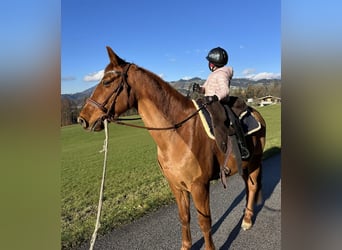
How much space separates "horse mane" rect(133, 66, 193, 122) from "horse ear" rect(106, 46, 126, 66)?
222 mm

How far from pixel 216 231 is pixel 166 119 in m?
2.19

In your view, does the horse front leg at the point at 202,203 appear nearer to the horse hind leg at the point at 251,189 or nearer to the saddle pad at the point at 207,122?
the saddle pad at the point at 207,122

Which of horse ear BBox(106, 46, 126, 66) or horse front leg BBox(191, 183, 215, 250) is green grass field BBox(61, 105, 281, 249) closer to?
horse ear BBox(106, 46, 126, 66)

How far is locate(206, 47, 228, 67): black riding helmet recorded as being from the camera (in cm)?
376

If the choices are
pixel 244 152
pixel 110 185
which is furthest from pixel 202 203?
pixel 110 185

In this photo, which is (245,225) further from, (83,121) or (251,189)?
(83,121)

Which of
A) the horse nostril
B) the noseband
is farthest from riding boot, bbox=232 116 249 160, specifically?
the horse nostril

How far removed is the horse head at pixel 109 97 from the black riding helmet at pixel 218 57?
1.15 metres

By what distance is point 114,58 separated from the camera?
3299mm

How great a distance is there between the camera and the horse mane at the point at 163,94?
342cm

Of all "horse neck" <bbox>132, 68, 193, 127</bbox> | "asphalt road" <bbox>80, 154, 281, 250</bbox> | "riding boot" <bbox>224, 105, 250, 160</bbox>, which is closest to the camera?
"horse neck" <bbox>132, 68, 193, 127</bbox>

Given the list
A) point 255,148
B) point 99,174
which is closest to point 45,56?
point 255,148

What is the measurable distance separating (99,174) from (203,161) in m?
6.58

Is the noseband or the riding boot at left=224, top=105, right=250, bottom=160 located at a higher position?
the noseband
